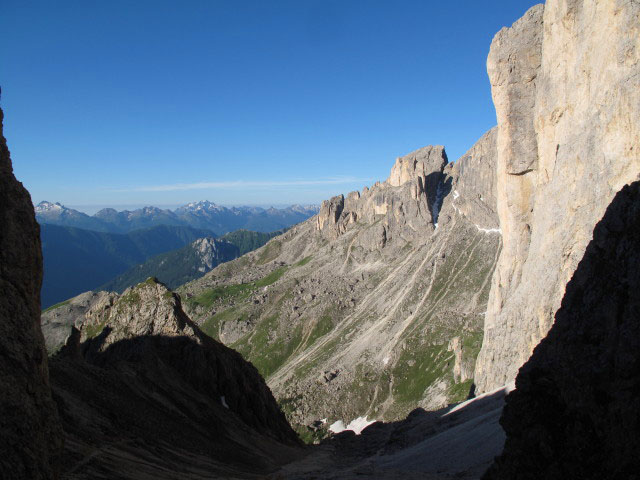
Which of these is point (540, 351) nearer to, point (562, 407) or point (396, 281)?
point (562, 407)

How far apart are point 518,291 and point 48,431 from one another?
5759 cm

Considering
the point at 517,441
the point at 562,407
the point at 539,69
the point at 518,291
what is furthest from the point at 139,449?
the point at 539,69

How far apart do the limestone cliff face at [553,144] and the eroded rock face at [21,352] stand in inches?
1675

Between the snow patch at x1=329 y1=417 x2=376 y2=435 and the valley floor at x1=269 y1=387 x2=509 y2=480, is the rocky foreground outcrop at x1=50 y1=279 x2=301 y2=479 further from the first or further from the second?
the snow patch at x1=329 y1=417 x2=376 y2=435

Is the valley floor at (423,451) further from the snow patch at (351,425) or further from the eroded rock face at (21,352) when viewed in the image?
the snow patch at (351,425)

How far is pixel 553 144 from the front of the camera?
5400 centimetres

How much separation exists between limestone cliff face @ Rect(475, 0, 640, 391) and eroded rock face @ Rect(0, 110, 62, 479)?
4255 centimetres

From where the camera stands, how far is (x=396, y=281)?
16962 cm

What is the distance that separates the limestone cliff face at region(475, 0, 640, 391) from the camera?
35.7m

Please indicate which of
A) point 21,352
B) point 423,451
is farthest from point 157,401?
point 21,352

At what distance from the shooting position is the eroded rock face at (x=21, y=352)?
14141 millimetres

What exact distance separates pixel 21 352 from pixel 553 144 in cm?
6075

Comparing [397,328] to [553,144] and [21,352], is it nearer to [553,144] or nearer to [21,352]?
[553,144]

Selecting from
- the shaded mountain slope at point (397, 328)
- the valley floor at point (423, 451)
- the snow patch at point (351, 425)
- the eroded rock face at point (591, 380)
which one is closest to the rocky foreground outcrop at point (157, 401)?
the valley floor at point (423, 451)
